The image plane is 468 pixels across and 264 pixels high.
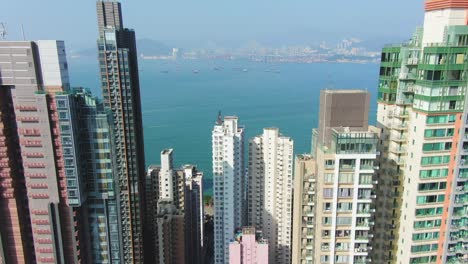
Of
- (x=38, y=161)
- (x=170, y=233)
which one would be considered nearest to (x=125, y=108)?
(x=170, y=233)

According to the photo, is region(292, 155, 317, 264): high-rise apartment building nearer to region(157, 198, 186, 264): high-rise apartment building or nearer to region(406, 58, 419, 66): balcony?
region(406, 58, 419, 66): balcony

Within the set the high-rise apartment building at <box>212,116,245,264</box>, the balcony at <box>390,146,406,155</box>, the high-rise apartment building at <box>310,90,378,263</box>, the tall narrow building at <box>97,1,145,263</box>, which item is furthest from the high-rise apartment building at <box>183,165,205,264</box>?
the balcony at <box>390,146,406,155</box>

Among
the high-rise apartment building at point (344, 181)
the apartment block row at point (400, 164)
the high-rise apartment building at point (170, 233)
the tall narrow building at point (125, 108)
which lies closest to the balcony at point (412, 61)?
the apartment block row at point (400, 164)

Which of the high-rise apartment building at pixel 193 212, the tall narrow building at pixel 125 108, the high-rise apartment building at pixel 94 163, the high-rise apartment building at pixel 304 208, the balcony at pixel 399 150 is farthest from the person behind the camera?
the high-rise apartment building at pixel 193 212

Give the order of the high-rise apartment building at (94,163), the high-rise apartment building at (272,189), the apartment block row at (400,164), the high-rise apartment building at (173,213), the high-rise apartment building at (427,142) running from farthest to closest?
the high-rise apartment building at (272,189) → the high-rise apartment building at (173,213) → the high-rise apartment building at (94,163) → the apartment block row at (400,164) → the high-rise apartment building at (427,142)

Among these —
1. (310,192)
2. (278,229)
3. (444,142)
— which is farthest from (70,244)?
(278,229)

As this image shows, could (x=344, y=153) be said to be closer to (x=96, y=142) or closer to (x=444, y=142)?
(x=444, y=142)

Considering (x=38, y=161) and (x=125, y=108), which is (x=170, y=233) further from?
(x=38, y=161)

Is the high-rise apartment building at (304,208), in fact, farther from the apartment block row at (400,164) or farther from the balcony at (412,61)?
the balcony at (412,61)
